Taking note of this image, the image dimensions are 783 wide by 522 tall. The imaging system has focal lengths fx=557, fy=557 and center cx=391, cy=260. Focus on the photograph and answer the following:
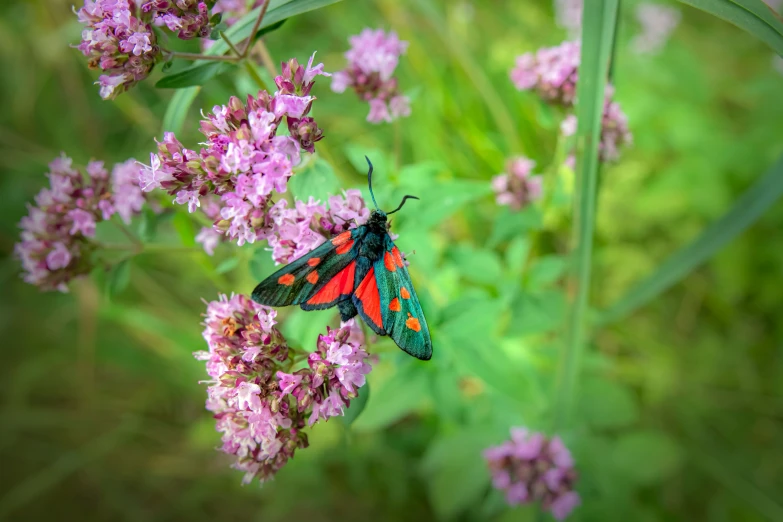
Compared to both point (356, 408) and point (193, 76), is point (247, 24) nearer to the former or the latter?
point (193, 76)

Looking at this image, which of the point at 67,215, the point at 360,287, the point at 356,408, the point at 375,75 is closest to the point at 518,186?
the point at 375,75

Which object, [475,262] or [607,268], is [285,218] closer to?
[475,262]

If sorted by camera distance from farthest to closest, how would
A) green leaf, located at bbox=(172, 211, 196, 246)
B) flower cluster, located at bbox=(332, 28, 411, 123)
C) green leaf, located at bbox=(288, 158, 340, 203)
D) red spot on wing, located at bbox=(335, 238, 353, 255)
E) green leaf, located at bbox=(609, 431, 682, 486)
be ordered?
green leaf, located at bbox=(609, 431, 682, 486)
flower cluster, located at bbox=(332, 28, 411, 123)
green leaf, located at bbox=(172, 211, 196, 246)
green leaf, located at bbox=(288, 158, 340, 203)
red spot on wing, located at bbox=(335, 238, 353, 255)

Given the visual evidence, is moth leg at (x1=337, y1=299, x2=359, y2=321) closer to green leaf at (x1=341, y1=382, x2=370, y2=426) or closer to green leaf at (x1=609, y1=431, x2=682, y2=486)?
green leaf at (x1=341, y1=382, x2=370, y2=426)

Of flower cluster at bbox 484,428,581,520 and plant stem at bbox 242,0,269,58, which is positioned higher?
plant stem at bbox 242,0,269,58

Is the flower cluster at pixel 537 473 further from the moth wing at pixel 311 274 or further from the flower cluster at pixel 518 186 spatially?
the moth wing at pixel 311 274

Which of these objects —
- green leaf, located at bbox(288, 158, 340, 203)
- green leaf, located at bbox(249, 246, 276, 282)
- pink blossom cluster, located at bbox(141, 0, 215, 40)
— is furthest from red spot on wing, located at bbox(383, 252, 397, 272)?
pink blossom cluster, located at bbox(141, 0, 215, 40)

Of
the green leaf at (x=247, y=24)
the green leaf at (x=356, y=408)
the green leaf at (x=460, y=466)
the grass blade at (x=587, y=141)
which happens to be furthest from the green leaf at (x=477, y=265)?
the green leaf at (x=247, y=24)
